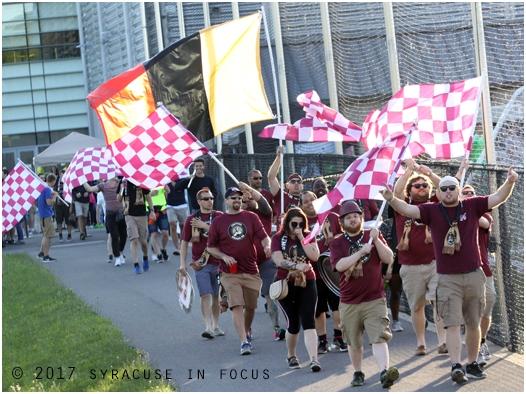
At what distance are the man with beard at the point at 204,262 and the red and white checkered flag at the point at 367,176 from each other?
2.19 metres

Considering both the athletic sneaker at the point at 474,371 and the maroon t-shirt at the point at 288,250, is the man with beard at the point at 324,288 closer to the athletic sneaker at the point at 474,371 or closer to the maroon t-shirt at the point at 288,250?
the maroon t-shirt at the point at 288,250

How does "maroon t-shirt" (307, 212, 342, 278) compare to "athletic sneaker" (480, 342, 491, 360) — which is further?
"maroon t-shirt" (307, 212, 342, 278)

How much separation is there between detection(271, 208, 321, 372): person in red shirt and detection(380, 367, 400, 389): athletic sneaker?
3.52 ft

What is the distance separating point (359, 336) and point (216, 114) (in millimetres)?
4450

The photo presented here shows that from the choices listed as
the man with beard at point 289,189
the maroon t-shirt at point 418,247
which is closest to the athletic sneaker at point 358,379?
the maroon t-shirt at point 418,247

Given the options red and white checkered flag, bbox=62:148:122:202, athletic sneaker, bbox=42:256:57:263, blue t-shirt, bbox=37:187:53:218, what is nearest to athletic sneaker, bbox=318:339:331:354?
red and white checkered flag, bbox=62:148:122:202

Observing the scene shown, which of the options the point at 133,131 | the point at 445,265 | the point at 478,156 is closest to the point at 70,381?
the point at 133,131

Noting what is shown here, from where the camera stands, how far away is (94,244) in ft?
64.5

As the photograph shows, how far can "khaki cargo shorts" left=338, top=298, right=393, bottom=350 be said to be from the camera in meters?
6.24

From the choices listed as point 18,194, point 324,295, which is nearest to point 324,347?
point 324,295

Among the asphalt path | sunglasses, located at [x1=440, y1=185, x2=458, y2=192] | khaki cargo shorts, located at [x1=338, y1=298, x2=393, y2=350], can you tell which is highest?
sunglasses, located at [x1=440, y1=185, x2=458, y2=192]

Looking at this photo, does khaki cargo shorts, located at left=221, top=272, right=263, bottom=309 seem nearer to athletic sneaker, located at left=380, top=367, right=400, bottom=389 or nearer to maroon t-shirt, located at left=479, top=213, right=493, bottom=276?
athletic sneaker, located at left=380, top=367, right=400, bottom=389

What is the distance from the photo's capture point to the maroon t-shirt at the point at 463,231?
6297 mm

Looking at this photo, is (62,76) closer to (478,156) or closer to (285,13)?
(285,13)
